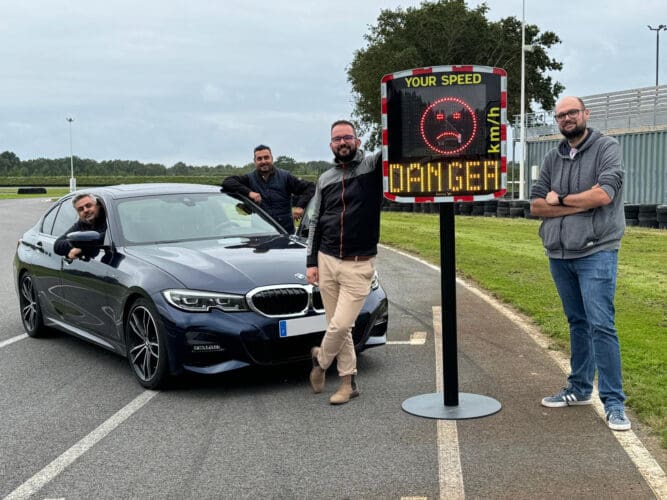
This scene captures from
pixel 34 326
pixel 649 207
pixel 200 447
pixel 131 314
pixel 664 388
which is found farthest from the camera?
pixel 649 207

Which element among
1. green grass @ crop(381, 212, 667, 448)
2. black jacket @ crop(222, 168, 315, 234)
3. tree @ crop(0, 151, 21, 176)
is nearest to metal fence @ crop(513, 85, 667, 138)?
green grass @ crop(381, 212, 667, 448)

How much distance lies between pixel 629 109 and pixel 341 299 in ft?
97.1

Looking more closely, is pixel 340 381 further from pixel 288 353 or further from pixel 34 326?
pixel 34 326

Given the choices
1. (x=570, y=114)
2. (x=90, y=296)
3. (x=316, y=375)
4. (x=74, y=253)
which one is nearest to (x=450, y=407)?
(x=316, y=375)

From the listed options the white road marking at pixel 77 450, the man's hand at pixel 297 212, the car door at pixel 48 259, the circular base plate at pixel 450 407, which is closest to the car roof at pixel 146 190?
the car door at pixel 48 259

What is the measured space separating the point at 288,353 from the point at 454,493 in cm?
218

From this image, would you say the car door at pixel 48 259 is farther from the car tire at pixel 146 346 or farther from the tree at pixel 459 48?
the tree at pixel 459 48

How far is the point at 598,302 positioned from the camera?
5.13 meters

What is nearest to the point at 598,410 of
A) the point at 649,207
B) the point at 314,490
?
the point at 314,490

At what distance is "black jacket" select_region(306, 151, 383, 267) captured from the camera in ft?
18.6

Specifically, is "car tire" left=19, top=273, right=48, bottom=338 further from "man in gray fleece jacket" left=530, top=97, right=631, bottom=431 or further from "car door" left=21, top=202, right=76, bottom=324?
"man in gray fleece jacket" left=530, top=97, right=631, bottom=431

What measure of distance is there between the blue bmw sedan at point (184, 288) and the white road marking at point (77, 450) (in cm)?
30

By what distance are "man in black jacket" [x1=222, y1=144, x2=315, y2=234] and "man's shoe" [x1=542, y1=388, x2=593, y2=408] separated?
3.94 m

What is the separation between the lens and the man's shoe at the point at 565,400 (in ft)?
18.2
